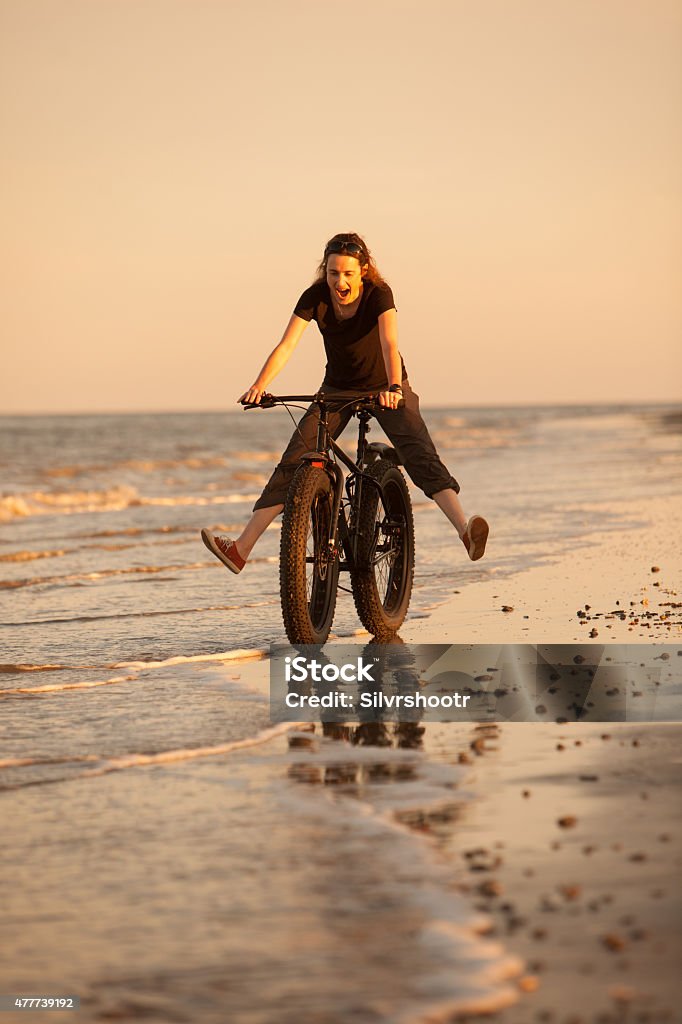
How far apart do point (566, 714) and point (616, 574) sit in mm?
4222

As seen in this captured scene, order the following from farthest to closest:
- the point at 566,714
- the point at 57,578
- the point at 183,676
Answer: the point at 57,578 < the point at 183,676 < the point at 566,714

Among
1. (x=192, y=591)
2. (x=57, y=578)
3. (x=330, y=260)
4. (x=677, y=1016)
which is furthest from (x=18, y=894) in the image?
(x=57, y=578)

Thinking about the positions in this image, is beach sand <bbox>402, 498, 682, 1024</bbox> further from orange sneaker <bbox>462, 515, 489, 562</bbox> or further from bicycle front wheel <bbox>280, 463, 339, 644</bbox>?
orange sneaker <bbox>462, 515, 489, 562</bbox>

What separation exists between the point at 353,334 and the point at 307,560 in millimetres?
1181

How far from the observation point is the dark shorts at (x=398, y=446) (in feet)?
22.3

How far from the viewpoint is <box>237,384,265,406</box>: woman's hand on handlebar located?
Result: 21.0 ft

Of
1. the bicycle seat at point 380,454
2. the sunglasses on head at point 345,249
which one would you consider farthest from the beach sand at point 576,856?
the sunglasses on head at point 345,249

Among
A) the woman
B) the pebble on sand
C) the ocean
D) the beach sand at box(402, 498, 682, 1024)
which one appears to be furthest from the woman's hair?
the pebble on sand

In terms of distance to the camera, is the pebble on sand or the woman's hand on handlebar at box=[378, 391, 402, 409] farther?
the woman's hand on handlebar at box=[378, 391, 402, 409]

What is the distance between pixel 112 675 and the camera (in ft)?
20.3

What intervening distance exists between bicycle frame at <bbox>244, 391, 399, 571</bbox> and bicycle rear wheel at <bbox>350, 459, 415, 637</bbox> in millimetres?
58

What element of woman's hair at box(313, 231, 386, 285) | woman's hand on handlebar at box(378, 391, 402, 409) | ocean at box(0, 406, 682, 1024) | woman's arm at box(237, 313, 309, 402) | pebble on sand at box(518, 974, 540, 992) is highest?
woman's hair at box(313, 231, 386, 285)

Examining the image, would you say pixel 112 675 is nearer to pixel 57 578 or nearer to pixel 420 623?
pixel 420 623

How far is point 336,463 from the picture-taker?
6742mm
